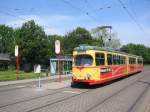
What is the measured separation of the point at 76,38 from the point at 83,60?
69719mm

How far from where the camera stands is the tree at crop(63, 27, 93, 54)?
87.4 m

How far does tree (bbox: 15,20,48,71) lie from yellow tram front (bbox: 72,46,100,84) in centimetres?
3493

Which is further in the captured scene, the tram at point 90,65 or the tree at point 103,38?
the tree at point 103,38

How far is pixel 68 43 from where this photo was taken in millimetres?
87750

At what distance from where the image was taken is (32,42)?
54125mm

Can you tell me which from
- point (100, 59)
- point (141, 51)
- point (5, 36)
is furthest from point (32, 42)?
point (141, 51)

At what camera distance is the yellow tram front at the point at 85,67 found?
1905 cm

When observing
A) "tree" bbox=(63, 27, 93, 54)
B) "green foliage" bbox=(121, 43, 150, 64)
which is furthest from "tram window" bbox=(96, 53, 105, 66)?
"green foliage" bbox=(121, 43, 150, 64)

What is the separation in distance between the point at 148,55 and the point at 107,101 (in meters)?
122

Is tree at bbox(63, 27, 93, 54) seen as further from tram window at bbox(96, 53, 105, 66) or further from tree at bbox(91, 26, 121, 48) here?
tram window at bbox(96, 53, 105, 66)

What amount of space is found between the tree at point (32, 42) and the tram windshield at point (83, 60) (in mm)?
Answer: 34816

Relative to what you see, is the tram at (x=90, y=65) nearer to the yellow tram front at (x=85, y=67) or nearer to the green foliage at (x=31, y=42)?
the yellow tram front at (x=85, y=67)

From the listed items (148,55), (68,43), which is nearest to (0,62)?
(68,43)

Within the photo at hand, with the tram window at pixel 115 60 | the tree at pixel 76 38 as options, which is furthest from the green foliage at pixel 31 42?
the tram window at pixel 115 60
